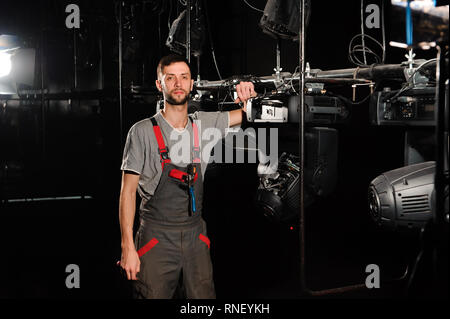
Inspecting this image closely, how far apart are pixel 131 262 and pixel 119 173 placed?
15.4 feet

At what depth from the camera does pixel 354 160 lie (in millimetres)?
3746

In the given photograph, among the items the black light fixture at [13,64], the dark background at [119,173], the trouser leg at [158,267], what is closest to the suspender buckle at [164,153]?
the trouser leg at [158,267]

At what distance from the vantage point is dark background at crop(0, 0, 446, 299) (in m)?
3.74

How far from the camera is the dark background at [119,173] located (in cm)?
374

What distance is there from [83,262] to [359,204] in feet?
9.31

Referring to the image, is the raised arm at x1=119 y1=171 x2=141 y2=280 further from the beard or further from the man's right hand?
the beard

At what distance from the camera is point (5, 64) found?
19.1 ft

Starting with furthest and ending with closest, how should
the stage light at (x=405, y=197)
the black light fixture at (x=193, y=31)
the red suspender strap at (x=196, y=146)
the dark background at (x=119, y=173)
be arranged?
the black light fixture at (x=193, y=31) → the dark background at (x=119, y=173) → the red suspender strap at (x=196, y=146) → the stage light at (x=405, y=197)

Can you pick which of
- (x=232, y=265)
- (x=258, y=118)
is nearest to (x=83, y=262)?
(x=232, y=265)

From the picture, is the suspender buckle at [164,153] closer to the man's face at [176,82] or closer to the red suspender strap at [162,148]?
the red suspender strap at [162,148]

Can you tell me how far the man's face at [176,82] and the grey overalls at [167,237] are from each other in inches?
7.1

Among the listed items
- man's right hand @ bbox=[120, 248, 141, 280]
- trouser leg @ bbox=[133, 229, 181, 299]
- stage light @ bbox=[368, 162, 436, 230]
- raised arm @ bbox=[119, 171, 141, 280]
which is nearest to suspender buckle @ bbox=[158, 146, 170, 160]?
raised arm @ bbox=[119, 171, 141, 280]
